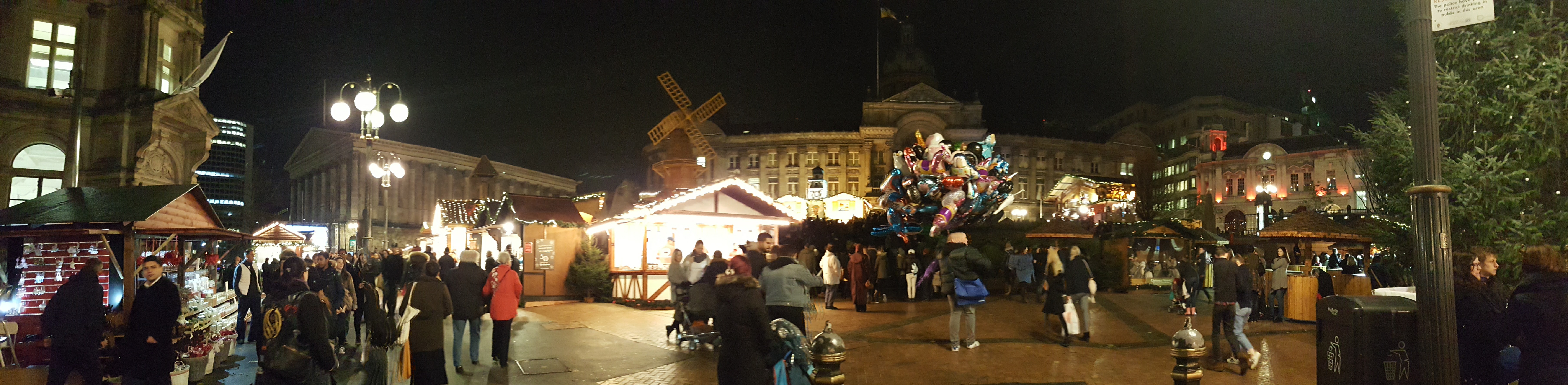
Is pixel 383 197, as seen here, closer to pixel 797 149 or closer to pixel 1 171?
pixel 797 149

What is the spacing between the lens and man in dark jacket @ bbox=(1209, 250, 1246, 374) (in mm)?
9273

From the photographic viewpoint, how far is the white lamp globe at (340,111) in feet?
41.5

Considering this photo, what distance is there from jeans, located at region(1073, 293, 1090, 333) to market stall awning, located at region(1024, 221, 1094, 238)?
32.4 ft

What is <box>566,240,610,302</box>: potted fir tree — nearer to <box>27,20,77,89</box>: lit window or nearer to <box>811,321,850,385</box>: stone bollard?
<box>27,20,77,89</box>: lit window

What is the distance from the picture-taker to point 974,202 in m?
21.9

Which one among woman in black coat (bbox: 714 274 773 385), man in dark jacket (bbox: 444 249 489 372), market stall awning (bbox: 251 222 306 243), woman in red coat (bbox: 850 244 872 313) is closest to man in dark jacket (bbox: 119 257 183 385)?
man in dark jacket (bbox: 444 249 489 372)

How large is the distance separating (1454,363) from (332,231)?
5707 centimetres

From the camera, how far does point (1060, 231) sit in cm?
2131

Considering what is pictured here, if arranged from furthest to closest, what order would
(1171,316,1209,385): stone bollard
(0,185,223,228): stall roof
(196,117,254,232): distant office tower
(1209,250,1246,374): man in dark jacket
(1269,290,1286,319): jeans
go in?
(196,117,254,232): distant office tower
(1269,290,1286,319): jeans
(1209,250,1246,374): man in dark jacket
(0,185,223,228): stall roof
(1171,316,1209,385): stone bollard

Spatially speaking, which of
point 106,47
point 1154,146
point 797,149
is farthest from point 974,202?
point 1154,146

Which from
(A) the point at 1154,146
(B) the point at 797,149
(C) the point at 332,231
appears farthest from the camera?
(A) the point at 1154,146

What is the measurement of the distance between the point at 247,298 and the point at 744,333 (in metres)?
10.2

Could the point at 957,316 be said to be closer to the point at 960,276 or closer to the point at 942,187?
the point at 960,276

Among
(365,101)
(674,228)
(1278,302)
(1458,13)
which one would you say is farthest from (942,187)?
(1458,13)
